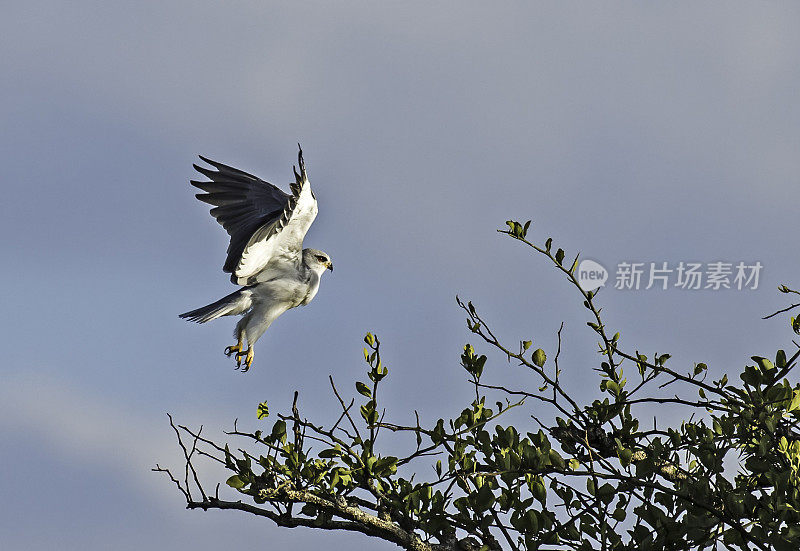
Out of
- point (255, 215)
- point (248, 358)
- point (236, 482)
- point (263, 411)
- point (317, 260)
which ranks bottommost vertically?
point (236, 482)

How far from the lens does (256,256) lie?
755cm

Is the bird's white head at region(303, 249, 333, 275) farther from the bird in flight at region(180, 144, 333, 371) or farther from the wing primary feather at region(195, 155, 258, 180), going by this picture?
the wing primary feather at region(195, 155, 258, 180)

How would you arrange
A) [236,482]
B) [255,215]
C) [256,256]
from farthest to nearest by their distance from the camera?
[255,215] < [256,256] < [236,482]

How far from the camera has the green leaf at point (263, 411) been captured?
470 centimetres

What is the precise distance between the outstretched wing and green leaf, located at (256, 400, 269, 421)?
94.6 inches

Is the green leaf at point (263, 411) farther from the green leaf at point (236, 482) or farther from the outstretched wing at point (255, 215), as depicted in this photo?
the outstretched wing at point (255, 215)

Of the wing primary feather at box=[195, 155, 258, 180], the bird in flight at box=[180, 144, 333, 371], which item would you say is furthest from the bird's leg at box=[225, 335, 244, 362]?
the wing primary feather at box=[195, 155, 258, 180]

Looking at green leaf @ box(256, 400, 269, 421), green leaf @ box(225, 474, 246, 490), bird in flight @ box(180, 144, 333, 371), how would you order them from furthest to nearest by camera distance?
bird in flight @ box(180, 144, 333, 371) < green leaf @ box(256, 400, 269, 421) < green leaf @ box(225, 474, 246, 490)

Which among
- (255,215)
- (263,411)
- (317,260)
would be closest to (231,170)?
(255,215)

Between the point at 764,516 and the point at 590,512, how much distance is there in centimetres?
85

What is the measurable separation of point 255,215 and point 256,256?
3.35ft

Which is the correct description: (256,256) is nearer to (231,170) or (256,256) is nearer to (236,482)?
(231,170)

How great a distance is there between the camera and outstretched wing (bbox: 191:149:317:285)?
7.18 meters

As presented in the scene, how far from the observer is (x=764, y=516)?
3.93 m
